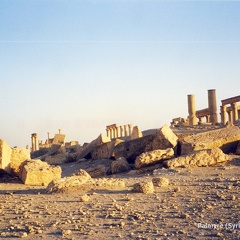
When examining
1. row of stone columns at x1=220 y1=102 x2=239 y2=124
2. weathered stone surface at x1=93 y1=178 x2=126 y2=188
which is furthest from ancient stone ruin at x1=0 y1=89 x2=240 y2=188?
row of stone columns at x1=220 y1=102 x2=239 y2=124

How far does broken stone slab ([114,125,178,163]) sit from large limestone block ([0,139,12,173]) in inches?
190

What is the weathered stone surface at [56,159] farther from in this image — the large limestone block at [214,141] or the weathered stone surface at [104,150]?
the large limestone block at [214,141]

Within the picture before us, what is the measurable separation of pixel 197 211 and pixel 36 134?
125 ft

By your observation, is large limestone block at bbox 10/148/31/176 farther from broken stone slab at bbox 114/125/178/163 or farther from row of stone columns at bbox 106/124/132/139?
row of stone columns at bbox 106/124/132/139

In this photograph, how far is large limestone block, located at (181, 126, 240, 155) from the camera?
38.8 feet

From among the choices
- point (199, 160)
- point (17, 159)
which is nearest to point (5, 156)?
point (17, 159)

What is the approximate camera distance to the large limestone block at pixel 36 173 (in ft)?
29.4

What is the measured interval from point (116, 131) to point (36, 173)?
32.9 metres

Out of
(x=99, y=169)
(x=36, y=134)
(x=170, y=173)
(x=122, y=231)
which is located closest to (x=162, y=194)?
(x=122, y=231)

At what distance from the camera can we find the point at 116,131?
41906 mm

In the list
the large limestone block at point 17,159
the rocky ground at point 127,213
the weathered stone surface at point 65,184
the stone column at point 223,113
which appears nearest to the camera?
the rocky ground at point 127,213

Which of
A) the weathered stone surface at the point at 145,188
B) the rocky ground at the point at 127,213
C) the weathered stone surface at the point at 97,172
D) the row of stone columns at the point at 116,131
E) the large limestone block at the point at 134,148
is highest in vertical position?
the row of stone columns at the point at 116,131

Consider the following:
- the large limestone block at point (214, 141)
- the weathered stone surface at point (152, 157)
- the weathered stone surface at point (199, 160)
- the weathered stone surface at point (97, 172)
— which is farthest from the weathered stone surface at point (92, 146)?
the weathered stone surface at point (199, 160)

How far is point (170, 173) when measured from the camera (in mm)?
9344
